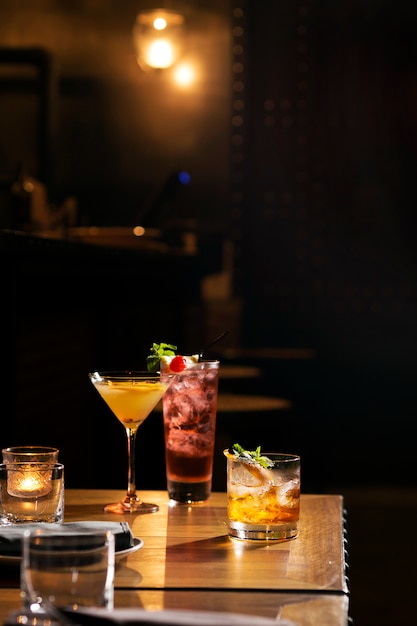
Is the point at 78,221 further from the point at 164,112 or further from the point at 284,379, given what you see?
the point at 284,379

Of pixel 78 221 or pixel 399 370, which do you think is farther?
pixel 78 221

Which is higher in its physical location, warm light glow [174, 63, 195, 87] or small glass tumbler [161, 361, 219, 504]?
warm light glow [174, 63, 195, 87]

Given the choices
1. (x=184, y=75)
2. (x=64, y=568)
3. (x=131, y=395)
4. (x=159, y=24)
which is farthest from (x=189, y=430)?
(x=184, y=75)

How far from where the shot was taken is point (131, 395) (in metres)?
1.71

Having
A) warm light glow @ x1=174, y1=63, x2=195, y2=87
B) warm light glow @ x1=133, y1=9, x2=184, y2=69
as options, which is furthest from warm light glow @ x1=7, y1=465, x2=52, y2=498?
warm light glow @ x1=174, y1=63, x2=195, y2=87

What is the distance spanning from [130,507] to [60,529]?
490 mm

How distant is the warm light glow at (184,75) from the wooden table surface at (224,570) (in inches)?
240

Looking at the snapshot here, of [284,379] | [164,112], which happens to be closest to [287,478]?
[284,379]

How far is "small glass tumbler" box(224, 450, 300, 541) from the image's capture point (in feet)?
4.82

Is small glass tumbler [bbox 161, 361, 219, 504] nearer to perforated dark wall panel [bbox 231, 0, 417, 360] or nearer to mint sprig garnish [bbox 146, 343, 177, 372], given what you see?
mint sprig garnish [bbox 146, 343, 177, 372]

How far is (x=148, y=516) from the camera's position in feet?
5.41

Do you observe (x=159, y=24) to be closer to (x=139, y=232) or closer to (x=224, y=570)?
(x=139, y=232)

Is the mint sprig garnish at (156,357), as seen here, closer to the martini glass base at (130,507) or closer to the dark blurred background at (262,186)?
the martini glass base at (130,507)

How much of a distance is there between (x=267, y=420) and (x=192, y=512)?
205cm
